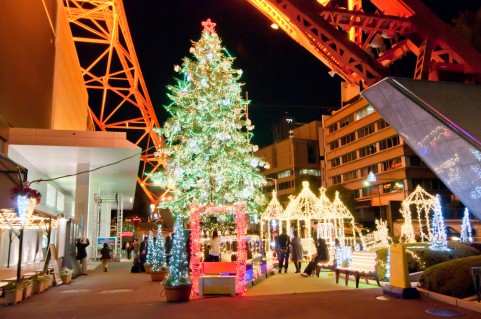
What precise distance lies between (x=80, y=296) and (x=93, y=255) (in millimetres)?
18906

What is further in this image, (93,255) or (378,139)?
(378,139)

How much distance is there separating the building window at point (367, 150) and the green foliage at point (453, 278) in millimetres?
51978

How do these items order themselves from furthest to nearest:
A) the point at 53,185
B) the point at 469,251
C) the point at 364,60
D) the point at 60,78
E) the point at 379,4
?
the point at 53,185, the point at 60,78, the point at 469,251, the point at 379,4, the point at 364,60

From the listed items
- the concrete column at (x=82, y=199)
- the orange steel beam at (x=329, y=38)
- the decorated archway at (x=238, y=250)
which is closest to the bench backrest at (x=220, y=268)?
the decorated archway at (x=238, y=250)

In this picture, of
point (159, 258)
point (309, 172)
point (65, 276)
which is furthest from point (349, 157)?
point (65, 276)

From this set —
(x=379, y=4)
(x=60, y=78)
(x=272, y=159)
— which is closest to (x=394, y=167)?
(x=272, y=159)

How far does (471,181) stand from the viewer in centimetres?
849

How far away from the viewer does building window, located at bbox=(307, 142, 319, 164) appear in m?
83.8

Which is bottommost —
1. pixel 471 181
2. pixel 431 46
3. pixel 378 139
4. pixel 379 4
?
pixel 471 181

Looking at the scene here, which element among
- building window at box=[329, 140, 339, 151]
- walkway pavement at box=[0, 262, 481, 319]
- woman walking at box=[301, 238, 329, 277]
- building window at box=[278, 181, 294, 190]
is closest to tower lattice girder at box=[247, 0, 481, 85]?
walkway pavement at box=[0, 262, 481, 319]

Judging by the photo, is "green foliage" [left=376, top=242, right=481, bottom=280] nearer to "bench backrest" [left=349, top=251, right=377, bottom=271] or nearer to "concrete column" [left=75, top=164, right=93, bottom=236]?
"bench backrest" [left=349, top=251, right=377, bottom=271]

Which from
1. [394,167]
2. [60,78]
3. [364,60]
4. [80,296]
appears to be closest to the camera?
[364,60]

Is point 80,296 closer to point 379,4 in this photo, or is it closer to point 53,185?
point 379,4

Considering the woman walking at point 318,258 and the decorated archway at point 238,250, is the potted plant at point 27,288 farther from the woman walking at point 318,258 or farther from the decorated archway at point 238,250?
the woman walking at point 318,258
